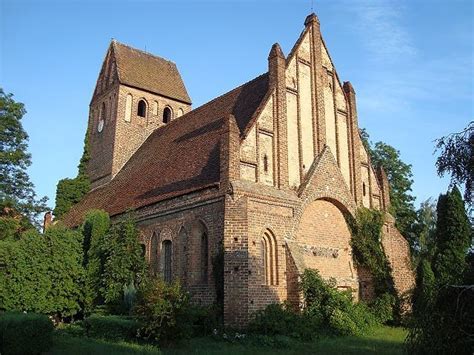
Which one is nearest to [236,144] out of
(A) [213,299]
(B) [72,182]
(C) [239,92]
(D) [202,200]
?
(D) [202,200]

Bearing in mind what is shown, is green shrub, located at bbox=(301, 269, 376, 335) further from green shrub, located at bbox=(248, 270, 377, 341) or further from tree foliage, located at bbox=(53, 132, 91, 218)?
tree foliage, located at bbox=(53, 132, 91, 218)

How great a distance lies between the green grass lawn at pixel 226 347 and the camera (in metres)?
12.8

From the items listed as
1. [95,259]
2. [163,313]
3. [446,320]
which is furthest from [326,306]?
[95,259]

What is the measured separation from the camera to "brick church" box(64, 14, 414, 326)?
16484 millimetres

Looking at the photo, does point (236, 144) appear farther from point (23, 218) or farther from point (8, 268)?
point (23, 218)

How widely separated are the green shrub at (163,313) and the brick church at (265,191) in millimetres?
2107

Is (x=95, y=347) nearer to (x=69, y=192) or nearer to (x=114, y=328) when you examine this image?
(x=114, y=328)

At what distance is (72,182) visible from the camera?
30234 mm

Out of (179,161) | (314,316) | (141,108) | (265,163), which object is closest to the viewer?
(314,316)

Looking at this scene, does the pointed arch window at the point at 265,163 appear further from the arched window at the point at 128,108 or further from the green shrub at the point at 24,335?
the arched window at the point at 128,108

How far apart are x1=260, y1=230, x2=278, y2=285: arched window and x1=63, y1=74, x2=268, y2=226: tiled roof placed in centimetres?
272

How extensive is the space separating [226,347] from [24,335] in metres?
5.20

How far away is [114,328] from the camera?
14742 millimetres

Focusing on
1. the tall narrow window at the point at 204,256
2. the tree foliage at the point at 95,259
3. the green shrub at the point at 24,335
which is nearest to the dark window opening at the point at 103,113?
the tree foliage at the point at 95,259
